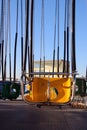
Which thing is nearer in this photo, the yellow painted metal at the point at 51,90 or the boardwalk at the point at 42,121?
the boardwalk at the point at 42,121

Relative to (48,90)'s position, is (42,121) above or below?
below

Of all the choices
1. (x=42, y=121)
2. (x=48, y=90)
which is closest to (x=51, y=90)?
(x=48, y=90)

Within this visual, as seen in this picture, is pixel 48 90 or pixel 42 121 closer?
pixel 48 90

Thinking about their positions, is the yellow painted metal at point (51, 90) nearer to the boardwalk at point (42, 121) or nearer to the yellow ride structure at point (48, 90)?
the yellow ride structure at point (48, 90)

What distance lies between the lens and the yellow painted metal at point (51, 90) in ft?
35.7

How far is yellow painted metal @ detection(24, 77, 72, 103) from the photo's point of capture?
1088 centimetres

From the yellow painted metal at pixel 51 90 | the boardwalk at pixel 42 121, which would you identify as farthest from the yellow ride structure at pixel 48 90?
the boardwalk at pixel 42 121

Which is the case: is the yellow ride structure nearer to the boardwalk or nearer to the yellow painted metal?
the yellow painted metal

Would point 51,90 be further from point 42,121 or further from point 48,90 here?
point 42,121

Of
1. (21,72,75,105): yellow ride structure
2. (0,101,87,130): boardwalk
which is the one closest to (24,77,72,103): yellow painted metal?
(21,72,75,105): yellow ride structure

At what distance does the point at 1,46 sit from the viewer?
1602 centimetres

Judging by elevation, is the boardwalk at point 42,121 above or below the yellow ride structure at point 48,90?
below

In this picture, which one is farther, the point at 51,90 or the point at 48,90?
the point at 51,90

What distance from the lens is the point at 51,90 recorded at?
36.3ft
